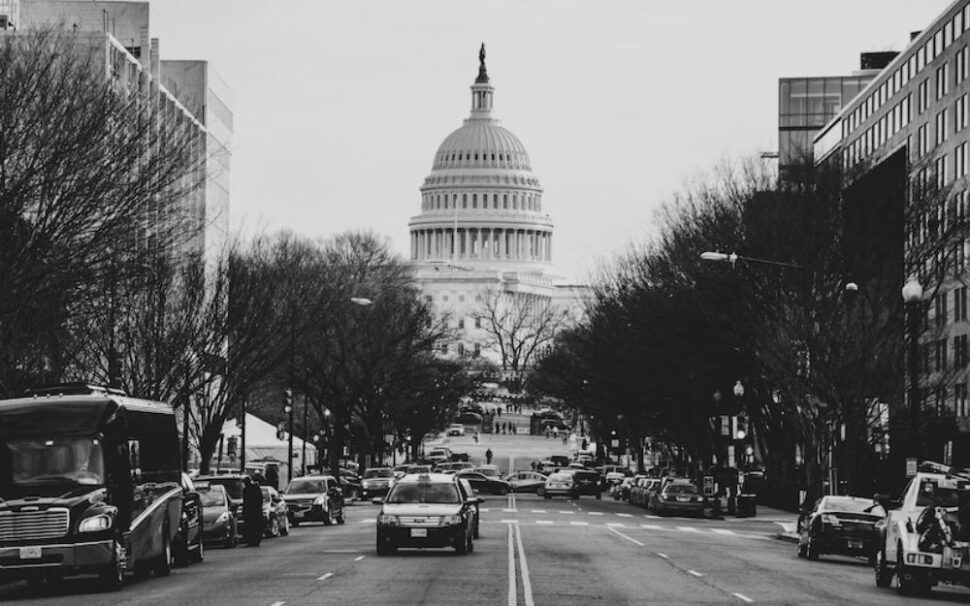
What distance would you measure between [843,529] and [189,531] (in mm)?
13260

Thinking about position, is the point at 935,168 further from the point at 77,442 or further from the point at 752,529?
the point at 77,442

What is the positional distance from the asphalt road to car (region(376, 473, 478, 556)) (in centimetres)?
36

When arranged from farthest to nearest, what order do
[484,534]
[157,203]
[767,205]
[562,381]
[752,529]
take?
[562,381]
[767,205]
[752,529]
[484,534]
[157,203]

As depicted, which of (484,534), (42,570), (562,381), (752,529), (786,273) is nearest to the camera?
(42,570)

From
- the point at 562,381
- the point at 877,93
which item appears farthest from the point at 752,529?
the point at 562,381

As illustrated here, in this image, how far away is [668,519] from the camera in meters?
69.1

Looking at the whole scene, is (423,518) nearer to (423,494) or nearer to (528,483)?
(423,494)

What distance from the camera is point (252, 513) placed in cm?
4553

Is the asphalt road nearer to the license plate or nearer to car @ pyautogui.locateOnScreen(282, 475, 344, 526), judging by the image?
the license plate

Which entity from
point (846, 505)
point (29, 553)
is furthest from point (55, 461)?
point (846, 505)

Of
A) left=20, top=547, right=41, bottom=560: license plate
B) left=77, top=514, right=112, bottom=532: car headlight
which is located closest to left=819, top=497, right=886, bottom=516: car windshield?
left=77, top=514, right=112, bottom=532: car headlight

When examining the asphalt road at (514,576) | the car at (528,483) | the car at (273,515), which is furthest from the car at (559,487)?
the asphalt road at (514,576)

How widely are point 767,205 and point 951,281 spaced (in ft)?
81.2

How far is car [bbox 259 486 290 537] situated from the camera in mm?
50438
